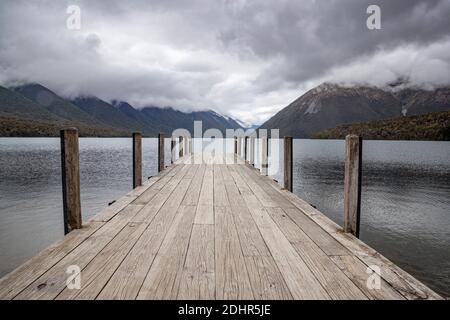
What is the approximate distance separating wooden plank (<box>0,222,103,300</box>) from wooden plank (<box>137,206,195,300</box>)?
3.21 feet

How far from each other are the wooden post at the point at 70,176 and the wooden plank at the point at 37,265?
0.17 meters

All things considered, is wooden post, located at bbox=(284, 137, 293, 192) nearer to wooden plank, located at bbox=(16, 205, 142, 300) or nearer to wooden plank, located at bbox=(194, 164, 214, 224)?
wooden plank, located at bbox=(194, 164, 214, 224)

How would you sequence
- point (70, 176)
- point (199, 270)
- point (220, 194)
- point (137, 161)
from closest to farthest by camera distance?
point (199, 270) < point (70, 176) < point (220, 194) < point (137, 161)

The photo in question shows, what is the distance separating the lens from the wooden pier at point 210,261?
239 centimetres

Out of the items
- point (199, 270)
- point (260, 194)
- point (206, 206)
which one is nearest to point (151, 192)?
point (206, 206)

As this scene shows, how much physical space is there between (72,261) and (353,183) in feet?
11.4

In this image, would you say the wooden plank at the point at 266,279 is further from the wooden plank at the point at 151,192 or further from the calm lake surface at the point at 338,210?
the calm lake surface at the point at 338,210

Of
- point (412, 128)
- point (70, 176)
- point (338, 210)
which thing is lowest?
point (338, 210)

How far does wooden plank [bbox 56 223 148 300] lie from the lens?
2336mm

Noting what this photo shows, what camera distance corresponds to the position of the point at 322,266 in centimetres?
290

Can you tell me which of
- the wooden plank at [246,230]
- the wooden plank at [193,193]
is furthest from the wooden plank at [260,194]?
the wooden plank at [193,193]

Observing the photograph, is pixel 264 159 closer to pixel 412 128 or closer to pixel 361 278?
pixel 361 278

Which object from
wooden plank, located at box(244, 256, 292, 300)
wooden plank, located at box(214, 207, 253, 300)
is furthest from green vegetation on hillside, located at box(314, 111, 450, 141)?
wooden plank, located at box(244, 256, 292, 300)
